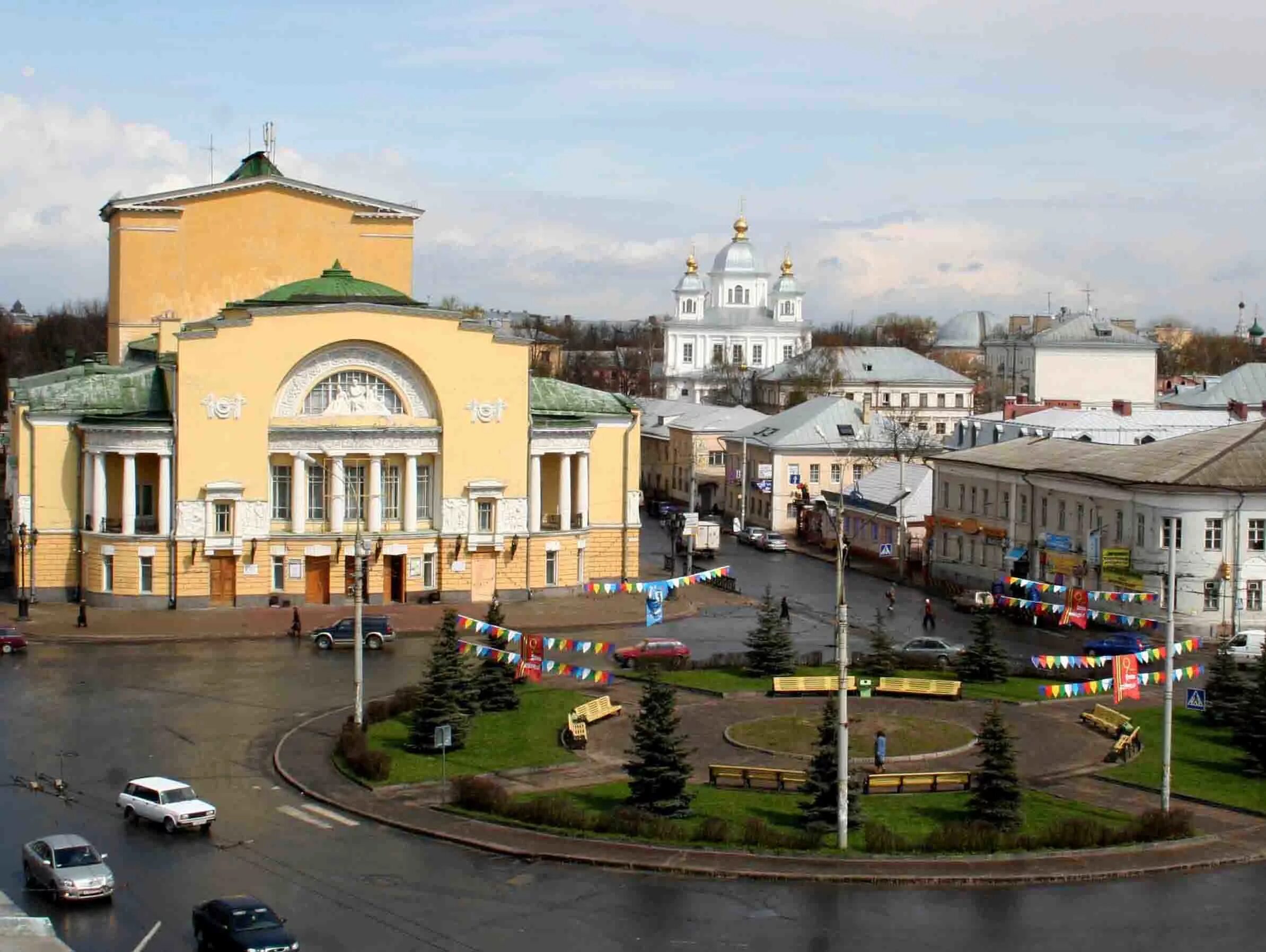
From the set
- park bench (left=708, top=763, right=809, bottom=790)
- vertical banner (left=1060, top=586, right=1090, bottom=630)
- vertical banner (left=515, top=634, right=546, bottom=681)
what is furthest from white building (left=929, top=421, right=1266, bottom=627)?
park bench (left=708, top=763, right=809, bottom=790)

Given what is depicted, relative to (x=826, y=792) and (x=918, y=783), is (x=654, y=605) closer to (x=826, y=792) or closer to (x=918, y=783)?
(x=918, y=783)

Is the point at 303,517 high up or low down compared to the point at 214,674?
up

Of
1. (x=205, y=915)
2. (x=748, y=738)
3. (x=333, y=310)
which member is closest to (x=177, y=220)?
(x=333, y=310)

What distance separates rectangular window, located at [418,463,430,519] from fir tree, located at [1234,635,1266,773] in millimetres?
30618

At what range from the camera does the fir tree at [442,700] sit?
37.5 meters

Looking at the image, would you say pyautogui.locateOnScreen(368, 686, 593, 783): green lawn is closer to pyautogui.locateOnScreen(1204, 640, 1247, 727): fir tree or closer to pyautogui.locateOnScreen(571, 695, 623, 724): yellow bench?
pyautogui.locateOnScreen(571, 695, 623, 724): yellow bench

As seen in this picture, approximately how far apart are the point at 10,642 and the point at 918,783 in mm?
27510

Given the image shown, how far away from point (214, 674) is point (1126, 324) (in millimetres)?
116783

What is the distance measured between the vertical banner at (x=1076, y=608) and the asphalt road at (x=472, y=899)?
20.7 m

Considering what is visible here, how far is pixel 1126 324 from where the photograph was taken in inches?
5920

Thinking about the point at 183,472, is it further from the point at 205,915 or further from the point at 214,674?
the point at 205,915

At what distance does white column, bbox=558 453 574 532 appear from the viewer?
210 ft

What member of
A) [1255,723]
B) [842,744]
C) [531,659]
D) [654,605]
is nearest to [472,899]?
[842,744]

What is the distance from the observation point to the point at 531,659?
44.2 metres
